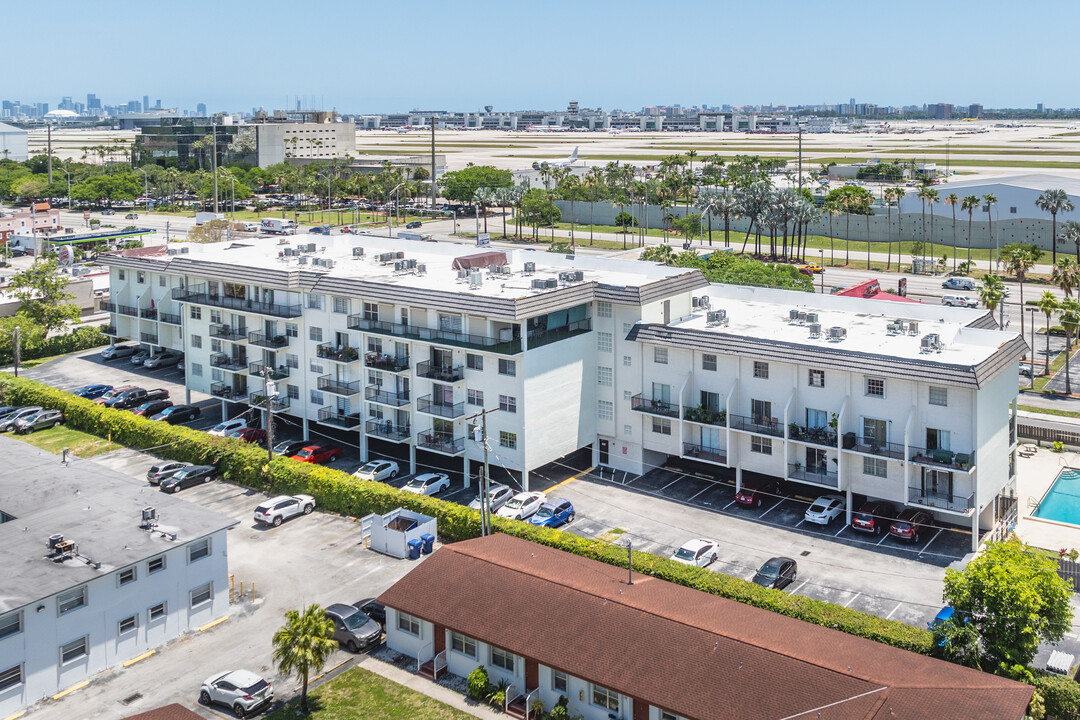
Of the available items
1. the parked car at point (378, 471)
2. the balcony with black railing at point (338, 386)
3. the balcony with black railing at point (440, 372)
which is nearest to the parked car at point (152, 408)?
the balcony with black railing at point (338, 386)

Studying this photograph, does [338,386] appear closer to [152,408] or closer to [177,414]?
[177,414]

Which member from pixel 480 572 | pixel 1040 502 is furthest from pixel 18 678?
pixel 1040 502

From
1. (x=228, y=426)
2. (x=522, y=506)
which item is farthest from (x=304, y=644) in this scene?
(x=228, y=426)

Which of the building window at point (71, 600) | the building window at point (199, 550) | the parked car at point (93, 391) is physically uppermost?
the parked car at point (93, 391)

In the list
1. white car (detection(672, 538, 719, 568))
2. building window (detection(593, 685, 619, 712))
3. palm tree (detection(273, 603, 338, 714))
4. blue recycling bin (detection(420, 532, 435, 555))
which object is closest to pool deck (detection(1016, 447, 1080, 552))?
white car (detection(672, 538, 719, 568))

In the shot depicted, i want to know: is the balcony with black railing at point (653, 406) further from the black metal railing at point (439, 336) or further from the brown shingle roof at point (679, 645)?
the brown shingle roof at point (679, 645)

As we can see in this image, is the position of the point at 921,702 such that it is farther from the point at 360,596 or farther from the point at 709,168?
the point at 709,168
